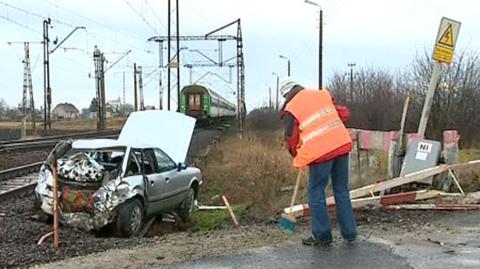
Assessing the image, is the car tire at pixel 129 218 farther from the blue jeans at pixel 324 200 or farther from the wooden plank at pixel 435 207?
the blue jeans at pixel 324 200

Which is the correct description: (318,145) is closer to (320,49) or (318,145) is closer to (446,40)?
(446,40)

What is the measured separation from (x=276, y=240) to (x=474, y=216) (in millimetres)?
2925

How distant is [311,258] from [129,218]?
447 cm

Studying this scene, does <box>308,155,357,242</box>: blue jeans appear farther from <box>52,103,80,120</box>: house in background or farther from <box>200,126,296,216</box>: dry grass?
<box>52,103,80,120</box>: house in background

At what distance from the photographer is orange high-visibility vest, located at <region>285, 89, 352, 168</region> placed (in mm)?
7191

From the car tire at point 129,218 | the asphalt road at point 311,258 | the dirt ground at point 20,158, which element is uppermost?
the asphalt road at point 311,258

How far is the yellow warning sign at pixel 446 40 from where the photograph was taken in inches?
430

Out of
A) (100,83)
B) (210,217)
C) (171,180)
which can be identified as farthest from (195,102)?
(171,180)

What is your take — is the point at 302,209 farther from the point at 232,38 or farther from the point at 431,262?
the point at 232,38

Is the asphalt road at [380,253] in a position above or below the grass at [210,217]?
above

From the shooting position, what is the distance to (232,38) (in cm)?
4919

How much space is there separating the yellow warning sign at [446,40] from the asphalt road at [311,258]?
481cm

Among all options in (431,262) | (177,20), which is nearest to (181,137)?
(431,262)

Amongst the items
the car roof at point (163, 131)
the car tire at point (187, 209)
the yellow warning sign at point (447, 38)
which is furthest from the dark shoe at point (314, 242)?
the car roof at point (163, 131)
